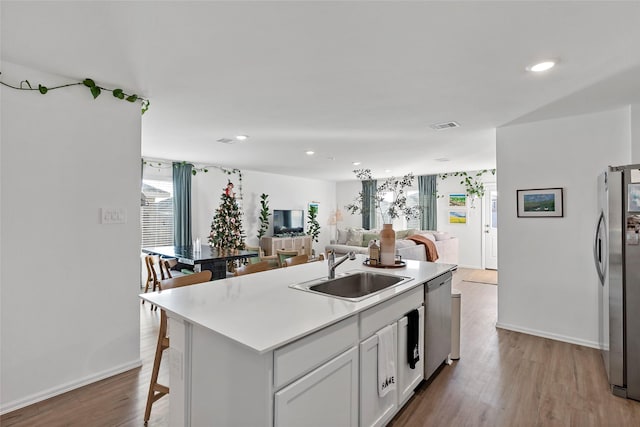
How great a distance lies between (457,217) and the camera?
783 cm

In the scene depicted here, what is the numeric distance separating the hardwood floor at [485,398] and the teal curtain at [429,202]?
202 inches

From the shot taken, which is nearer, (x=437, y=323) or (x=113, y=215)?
(x=437, y=323)

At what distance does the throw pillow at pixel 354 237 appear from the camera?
803cm

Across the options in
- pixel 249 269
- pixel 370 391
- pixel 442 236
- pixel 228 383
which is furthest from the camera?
pixel 442 236

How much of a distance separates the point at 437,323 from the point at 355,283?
2.37 feet

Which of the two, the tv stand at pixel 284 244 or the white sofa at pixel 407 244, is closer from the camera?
the white sofa at pixel 407 244

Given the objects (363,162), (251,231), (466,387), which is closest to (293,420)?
(466,387)

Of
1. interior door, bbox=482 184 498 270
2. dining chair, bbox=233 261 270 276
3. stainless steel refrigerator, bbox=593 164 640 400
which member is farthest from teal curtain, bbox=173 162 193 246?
interior door, bbox=482 184 498 270

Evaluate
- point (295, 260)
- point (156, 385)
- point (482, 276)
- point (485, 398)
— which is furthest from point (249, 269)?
point (482, 276)

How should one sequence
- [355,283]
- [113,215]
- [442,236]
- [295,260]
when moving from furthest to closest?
[442,236] < [295,260] < [113,215] < [355,283]

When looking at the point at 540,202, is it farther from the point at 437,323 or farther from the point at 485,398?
the point at 485,398

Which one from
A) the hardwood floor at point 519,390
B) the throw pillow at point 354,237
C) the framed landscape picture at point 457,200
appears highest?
the framed landscape picture at point 457,200

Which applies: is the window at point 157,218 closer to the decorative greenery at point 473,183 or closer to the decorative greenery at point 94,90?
the decorative greenery at point 94,90

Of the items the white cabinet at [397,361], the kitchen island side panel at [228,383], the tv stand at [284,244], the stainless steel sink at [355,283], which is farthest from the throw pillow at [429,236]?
the kitchen island side panel at [228,383]
